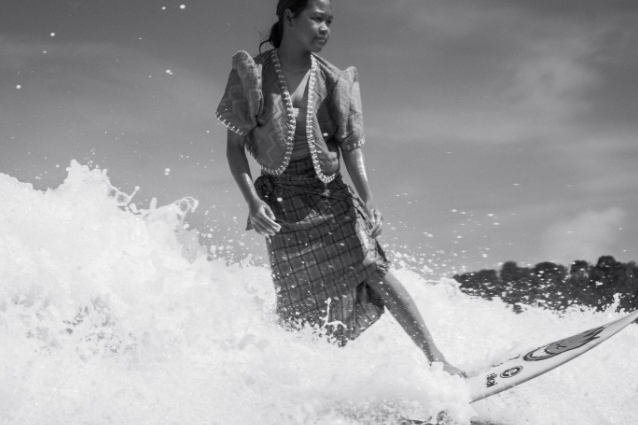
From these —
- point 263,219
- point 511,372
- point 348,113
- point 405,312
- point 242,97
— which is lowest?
point 511,372

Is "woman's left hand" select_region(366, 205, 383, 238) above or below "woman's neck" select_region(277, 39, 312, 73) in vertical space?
below

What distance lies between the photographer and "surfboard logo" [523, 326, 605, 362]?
346 cm

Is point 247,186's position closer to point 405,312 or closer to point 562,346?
point 405,312

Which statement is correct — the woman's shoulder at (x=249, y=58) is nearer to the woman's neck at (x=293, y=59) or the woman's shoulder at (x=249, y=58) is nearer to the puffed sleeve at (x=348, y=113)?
the woman's neck at (x=293, y=59)

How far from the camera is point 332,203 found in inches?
150

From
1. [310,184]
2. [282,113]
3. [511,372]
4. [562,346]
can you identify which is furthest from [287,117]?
[562,346]

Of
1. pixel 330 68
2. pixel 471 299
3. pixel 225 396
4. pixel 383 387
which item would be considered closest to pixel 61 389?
pixel 225 396

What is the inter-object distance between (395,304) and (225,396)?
100 centimetres

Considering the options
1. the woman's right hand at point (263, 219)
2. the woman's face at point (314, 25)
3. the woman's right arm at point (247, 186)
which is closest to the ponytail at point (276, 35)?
the woman's face at point (314, 25)

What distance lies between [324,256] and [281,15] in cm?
128

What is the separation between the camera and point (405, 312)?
374 cm

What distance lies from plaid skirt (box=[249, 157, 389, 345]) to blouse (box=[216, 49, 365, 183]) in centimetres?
11

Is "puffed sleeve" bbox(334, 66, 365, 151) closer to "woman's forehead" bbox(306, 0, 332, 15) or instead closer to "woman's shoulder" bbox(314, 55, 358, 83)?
"woman's shoulder" bbox(314, 55, 358, 83)

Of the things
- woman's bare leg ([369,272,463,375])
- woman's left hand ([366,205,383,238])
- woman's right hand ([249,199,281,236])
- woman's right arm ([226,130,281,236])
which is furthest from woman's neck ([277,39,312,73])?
woman's bare leg ([369,272,463,375])
